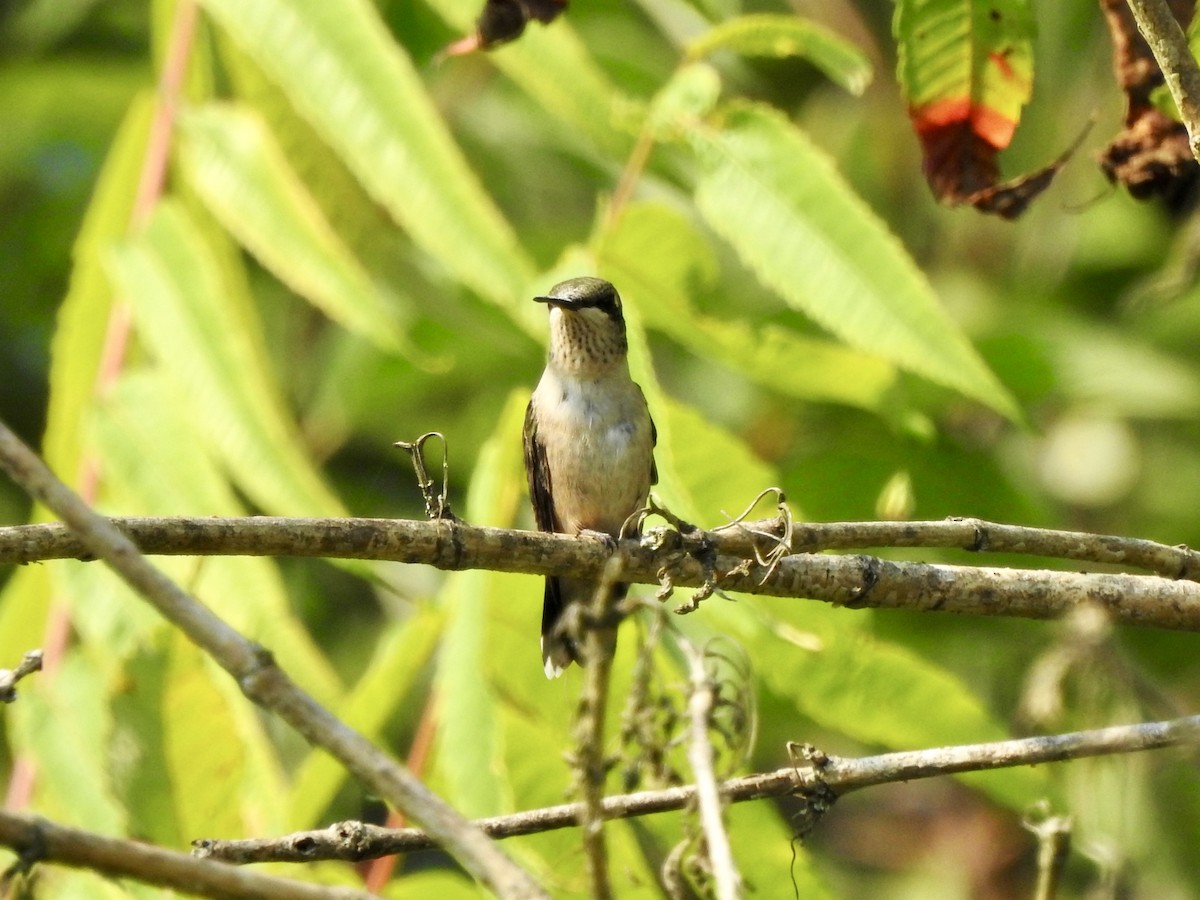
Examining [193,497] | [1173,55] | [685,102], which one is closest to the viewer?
[1173,55]

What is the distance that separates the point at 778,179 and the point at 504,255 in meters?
0.80

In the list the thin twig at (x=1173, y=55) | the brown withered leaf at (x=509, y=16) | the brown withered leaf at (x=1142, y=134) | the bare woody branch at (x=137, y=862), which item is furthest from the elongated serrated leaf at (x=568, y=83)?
the bare woody branch at (x=137, y=862)

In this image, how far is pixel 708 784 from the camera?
198 cm

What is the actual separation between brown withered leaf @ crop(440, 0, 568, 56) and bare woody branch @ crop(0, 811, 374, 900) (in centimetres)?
213

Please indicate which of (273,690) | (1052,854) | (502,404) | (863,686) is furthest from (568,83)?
(273,690)

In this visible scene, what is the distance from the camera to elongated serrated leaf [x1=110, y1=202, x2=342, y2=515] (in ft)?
14.5

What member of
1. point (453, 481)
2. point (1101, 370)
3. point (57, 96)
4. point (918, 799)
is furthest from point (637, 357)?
point (57, 96)

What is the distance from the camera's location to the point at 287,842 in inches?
102

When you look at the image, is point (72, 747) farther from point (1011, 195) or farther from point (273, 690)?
point (1011, 195)

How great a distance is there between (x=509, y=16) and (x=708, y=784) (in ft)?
6.63

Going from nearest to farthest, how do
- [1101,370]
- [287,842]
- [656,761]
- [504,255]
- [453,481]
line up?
[656,761]
[287,842]
[504,255]
[1101,370]
[453,481]

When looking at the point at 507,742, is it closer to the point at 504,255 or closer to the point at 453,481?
the point at 504,255

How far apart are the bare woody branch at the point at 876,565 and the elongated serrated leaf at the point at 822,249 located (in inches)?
42.0

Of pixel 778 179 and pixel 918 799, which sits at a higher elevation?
pixel 778 179
